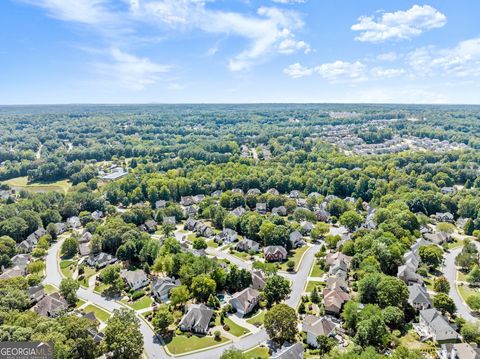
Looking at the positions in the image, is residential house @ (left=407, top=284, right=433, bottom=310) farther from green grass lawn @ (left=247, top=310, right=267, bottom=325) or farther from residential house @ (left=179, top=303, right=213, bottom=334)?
residential house @ (left=179, top=303, right=213, bottom=334)

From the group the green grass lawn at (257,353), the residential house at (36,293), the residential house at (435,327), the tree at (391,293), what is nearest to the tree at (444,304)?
the residential house at (435,327)

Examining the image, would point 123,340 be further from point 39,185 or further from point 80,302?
point 39,185

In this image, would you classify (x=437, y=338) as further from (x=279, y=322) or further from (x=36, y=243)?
(x=36, y=243)

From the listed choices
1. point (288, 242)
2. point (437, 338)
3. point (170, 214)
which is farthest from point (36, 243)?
point (437, 338)

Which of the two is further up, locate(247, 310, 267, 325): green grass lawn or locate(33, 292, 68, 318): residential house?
locate(33, 292, 68, 318): residential house

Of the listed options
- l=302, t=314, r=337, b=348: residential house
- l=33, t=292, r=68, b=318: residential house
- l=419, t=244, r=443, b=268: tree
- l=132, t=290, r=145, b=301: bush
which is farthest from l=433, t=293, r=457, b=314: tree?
l=33, t=292, r=68, b=318: residential house

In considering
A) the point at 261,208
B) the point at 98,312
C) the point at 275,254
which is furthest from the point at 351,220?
the point at 98,312

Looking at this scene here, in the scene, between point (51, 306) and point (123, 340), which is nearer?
point (123, 340)
